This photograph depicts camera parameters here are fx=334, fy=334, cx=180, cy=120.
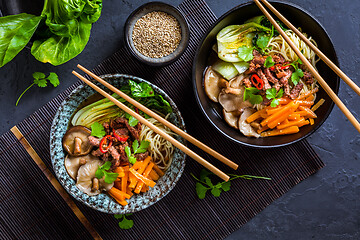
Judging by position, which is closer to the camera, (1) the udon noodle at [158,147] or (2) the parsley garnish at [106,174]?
(2) the parsley garnish at [106,174]

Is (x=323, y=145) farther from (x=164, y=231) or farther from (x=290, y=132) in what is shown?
(x=164, y=231)

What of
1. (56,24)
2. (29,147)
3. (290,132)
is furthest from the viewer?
(29,147)

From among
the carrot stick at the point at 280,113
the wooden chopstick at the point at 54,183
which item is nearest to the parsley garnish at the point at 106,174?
the wooden chopstick at the point at 54,183

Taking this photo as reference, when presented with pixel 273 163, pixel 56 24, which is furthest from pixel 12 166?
pixel 273 163

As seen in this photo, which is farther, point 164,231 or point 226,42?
point 164,231

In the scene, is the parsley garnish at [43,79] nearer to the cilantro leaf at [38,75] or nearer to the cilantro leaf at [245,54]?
the cilantro leaf at [38,75]

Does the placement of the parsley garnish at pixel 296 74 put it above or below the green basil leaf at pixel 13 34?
below

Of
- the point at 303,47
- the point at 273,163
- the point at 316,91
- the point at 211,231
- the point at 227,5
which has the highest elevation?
the point at 227,5
